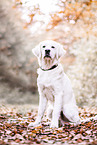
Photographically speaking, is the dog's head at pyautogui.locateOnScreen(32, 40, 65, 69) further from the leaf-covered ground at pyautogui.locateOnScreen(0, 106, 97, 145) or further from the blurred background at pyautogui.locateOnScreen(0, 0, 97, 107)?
the blurred background at pyautogui.locateOnScreen(0, 0, 97, 107)

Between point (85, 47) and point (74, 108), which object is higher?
point (85, 47)

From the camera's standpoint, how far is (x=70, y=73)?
10211 mm

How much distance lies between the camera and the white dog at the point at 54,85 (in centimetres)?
419

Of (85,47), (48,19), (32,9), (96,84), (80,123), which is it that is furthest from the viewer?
(85,47)

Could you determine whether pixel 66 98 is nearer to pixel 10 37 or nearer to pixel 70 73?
pixel 70 73

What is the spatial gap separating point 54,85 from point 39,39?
1175 cm

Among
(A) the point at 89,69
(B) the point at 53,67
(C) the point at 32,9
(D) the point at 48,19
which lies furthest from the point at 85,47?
(B) the point at 53,67

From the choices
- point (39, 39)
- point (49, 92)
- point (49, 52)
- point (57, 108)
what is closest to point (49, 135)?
point (57, 108)

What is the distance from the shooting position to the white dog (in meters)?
4.19

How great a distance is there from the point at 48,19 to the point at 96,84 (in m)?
3.12

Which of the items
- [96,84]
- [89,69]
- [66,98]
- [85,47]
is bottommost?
[66,98]

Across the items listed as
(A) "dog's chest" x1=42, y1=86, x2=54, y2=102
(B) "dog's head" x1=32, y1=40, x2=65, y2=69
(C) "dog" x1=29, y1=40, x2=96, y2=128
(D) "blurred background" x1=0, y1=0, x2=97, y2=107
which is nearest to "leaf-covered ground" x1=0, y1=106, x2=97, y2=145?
(C) "dog" x1=29, y1=40, x2=96, y2=128

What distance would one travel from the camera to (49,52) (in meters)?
4.16

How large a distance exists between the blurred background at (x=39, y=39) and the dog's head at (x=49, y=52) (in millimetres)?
3031
